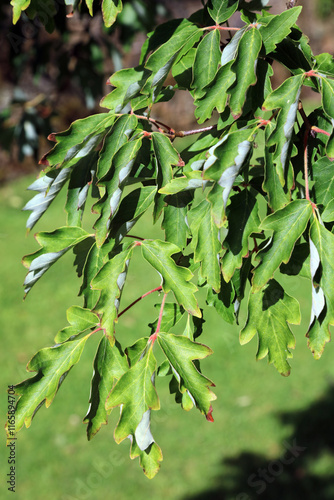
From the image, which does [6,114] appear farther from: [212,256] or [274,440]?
[212,256]

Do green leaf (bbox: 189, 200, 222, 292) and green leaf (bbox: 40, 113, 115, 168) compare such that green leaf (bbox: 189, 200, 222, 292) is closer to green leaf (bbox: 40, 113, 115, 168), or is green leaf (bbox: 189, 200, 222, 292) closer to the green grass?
green leaf (bbox: 40, 113, 115, 168)

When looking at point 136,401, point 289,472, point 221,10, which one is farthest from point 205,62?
point 289,472

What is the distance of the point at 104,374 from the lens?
1.24 metres

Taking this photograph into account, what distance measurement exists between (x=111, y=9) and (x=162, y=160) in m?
0.37

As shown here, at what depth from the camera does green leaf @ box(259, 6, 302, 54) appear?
117 cm

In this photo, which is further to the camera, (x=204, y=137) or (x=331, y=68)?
(x=204, y=137)

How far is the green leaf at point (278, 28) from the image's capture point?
45.9 inches

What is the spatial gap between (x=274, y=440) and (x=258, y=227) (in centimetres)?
288

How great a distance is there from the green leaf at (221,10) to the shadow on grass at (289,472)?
2.77m

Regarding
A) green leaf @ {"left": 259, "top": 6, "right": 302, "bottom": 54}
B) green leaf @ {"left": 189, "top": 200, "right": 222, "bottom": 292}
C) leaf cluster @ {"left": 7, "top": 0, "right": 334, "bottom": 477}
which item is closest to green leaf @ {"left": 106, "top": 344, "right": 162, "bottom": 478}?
leaf cluster @ {"left": 7, "top": 0, "right": 334, "bottom": 477}

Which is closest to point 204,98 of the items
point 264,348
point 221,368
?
point 264,348

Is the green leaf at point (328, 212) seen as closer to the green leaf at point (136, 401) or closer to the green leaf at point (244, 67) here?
the green leaf at point (244, 67)

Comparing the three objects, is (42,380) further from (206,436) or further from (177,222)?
(206,436)

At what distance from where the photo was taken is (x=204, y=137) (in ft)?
4.43
